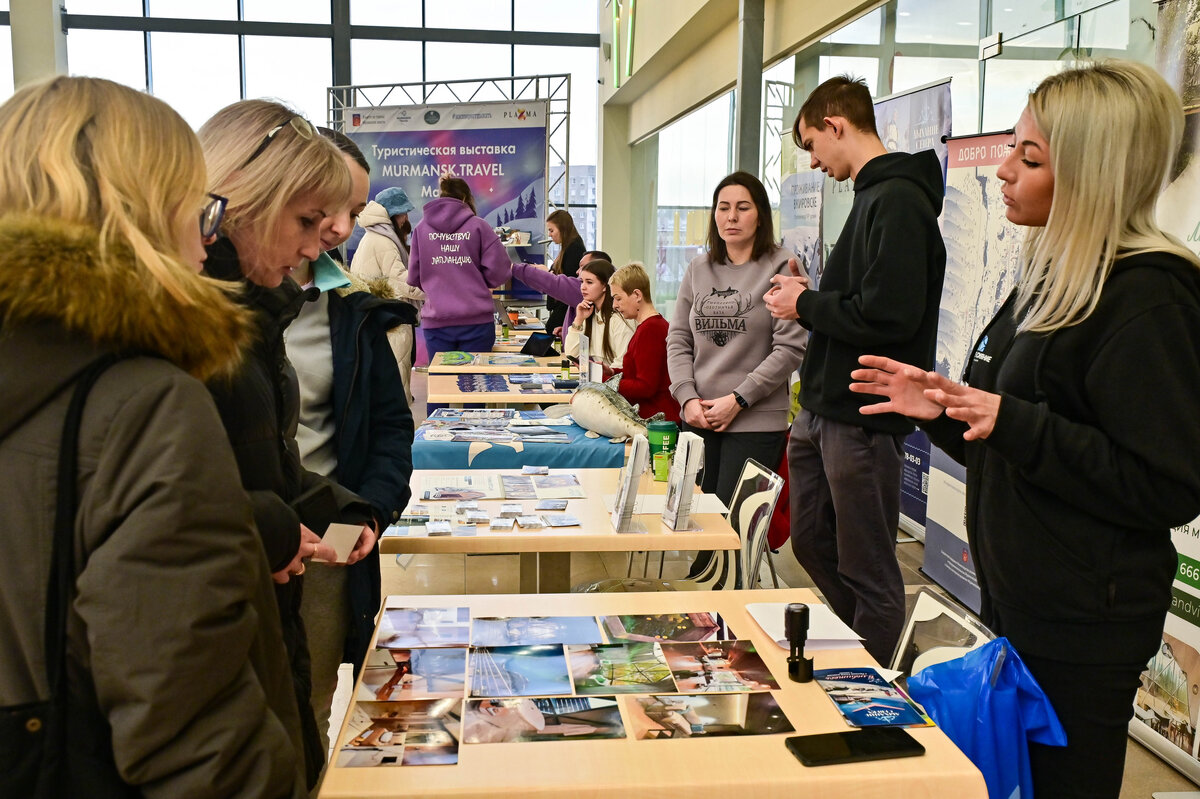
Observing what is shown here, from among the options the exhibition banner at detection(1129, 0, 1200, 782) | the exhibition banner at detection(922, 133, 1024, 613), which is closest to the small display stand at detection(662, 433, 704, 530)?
the exhibition banner at detection(1129, 0, 1200, 782)

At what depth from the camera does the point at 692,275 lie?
3748 mm

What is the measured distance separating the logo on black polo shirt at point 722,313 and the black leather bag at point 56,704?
2826mm

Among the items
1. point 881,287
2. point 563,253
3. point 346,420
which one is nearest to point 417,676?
point 346,420

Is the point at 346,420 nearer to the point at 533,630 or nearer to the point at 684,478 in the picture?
the point at 533,630

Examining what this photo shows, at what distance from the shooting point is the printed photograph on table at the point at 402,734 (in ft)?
4.63

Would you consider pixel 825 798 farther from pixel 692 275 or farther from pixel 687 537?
pixel 692 275

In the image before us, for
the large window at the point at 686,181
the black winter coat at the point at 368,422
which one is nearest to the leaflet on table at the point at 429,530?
the black winter coat at the point at 368,422

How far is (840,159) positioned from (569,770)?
6.45ft

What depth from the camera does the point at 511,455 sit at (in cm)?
361

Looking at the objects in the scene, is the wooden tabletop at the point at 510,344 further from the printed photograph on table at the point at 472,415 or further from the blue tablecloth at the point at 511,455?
the blue tablecloth at the point at 511,455

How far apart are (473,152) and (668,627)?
324 inches

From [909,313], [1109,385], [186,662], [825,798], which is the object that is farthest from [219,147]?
[909,313]

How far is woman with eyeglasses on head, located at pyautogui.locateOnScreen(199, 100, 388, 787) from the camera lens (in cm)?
154

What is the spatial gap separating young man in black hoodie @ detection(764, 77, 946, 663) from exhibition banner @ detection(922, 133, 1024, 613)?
1.15m
